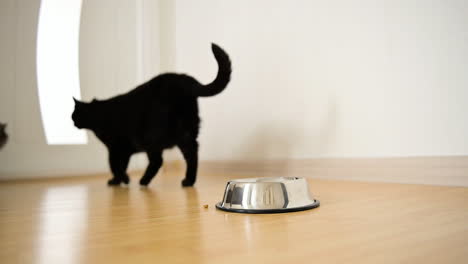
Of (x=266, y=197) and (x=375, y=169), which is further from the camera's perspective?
(x=375, y=169)

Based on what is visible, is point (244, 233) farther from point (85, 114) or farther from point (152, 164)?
point (85, 114)

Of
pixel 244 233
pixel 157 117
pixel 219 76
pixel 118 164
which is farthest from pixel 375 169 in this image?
pixel 118 164

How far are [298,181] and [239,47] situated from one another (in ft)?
4.48

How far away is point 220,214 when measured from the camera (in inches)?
32.8

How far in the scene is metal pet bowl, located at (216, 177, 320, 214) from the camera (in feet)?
2.70

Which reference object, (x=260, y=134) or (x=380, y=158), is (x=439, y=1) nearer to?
(x=380, y=158)

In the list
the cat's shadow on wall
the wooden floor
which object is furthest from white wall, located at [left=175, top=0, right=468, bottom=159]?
the wooden floor

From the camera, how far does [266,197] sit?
830 mm

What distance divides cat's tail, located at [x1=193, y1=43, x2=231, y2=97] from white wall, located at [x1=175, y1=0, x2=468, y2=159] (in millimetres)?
480

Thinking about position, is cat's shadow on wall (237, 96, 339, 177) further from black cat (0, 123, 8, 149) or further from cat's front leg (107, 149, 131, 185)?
black cat (0, 123, 8, 149)

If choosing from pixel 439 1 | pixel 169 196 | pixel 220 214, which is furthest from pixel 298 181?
pixel 439 1

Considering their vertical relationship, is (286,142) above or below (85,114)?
below

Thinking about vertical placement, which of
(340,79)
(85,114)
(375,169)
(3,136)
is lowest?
(375,169)

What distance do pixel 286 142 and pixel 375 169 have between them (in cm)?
47
